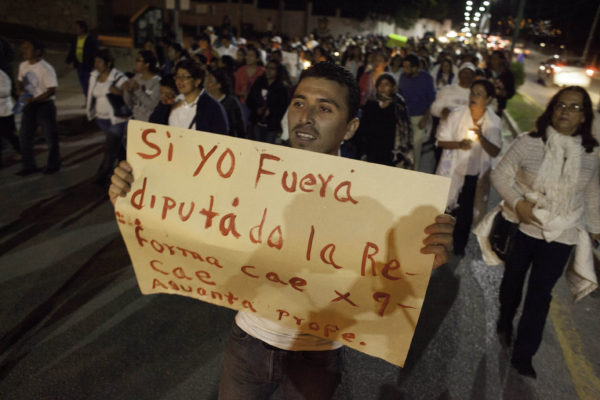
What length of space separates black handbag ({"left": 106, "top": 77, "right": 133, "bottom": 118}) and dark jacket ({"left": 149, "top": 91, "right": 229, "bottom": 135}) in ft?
6.06

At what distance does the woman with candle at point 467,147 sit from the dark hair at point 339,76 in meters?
2.82

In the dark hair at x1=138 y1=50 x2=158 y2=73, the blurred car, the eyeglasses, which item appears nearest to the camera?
the eyeglasses

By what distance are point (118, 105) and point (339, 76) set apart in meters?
4.76

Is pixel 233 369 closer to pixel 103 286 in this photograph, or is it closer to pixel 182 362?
pixel 182 362

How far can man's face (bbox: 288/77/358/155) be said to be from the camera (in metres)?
1.81

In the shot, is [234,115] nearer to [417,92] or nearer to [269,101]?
[269,101]

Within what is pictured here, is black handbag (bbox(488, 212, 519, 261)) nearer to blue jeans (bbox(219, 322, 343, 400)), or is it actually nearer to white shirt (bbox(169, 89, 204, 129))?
blue jeans (bbox(219, 322, 343, 400))

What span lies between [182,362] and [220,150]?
1919 millimetres

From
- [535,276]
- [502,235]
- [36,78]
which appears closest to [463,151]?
[502,235]

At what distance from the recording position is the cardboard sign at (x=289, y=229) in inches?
60.7

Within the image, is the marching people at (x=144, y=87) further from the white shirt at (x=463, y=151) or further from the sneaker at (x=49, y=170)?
the white shirt at (x=463, y=151)

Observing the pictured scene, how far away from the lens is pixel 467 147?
449 cm

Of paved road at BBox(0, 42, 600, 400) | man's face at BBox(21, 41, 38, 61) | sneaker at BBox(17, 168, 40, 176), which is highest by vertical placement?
man's face at BBox(21, 41, 38, 61)

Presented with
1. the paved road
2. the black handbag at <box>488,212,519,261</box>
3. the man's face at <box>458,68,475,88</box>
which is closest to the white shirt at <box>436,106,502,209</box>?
the paved road
